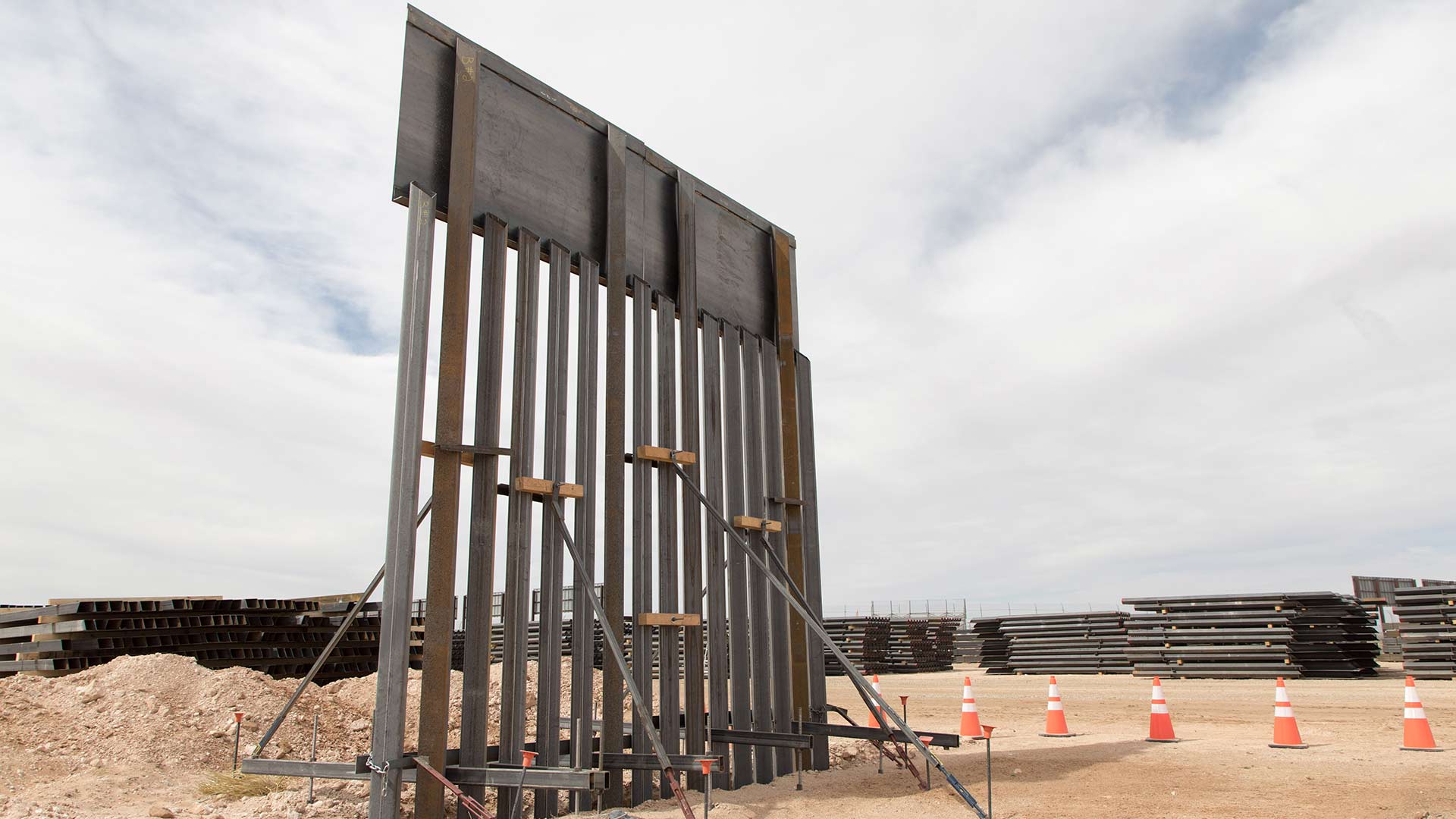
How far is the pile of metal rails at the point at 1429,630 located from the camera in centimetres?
2192

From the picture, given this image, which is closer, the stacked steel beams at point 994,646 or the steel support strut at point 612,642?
the steel support strut at point 612,642

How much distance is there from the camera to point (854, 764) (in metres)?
11.0

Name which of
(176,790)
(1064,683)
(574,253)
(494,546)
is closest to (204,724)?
(176,790)

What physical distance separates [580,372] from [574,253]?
3.80 ft

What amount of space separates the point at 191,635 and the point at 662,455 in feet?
36.0

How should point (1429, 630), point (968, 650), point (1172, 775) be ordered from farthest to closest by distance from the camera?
point (968, 650) < point (1429, 630) < point (1172, 775)

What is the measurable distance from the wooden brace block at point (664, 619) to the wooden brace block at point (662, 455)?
54.6 inches

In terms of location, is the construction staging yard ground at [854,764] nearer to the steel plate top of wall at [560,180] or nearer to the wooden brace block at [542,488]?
the wooden brace block at [542,488]

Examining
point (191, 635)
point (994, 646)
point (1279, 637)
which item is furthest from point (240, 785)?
point (994, 646)

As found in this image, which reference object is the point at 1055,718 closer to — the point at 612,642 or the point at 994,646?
the point at 612,642

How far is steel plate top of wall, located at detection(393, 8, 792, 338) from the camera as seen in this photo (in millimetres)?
7672

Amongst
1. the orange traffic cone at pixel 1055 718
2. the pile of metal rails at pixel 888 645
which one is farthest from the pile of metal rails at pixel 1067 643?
the orange traffic cone at pixel 1055 718

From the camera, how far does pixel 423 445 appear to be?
23.8 feet

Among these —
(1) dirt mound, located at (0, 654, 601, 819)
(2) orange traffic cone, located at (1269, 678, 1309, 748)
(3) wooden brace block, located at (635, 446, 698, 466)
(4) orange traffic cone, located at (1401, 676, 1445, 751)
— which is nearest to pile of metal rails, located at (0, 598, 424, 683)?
(1) dirt mound, located at (0, 654, 601, 819)
